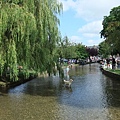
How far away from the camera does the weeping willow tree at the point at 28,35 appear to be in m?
17.1

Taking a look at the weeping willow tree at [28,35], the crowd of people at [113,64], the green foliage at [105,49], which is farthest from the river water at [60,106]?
the crowd of people at [113,64]

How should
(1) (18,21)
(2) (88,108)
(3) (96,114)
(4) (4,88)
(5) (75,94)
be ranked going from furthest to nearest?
1. (4) (4,88)
2. (5) (75,94)
3. (1) (18,21)
4. (2) (88,108)
5. (3) (96,114)

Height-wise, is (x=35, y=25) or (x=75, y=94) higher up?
(x=35, y=25)

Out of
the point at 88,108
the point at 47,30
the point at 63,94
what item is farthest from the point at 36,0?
the point at 88,108

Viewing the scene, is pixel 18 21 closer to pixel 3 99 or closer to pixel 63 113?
pixel 3 99

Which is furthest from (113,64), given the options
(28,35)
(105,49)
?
(28,35)

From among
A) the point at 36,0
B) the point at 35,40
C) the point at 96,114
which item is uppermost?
the point at 36,0

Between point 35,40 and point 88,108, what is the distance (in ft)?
20.3

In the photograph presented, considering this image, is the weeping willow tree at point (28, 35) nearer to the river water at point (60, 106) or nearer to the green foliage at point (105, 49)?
the river water at point (60, 106)

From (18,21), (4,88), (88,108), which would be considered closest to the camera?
(88,108)

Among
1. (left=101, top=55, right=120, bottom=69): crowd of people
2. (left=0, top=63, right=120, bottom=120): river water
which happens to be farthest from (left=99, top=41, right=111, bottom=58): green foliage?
(left=0, top=63, right=120, bottom=120): river water

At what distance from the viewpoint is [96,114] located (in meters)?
13.6

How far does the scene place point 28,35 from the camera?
17531 mm

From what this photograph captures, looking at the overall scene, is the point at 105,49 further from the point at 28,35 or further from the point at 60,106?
the point at 60,106
